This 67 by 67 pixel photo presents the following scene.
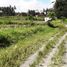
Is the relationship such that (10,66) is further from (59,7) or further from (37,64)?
(59,7)

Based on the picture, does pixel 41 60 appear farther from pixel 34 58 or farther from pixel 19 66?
pixel 19 66

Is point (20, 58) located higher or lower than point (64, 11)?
higher

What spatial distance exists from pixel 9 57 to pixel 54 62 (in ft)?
5.24

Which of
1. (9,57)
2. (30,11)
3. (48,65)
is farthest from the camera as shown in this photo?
(30,11)

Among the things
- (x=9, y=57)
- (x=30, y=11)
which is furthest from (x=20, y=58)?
(x=30, y=11)

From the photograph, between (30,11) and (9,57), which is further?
(30,11)

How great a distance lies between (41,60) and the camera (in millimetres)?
11336

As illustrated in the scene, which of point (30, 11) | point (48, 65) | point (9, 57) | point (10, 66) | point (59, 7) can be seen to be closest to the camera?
point (10, 66)

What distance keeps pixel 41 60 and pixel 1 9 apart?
14267 centimetres

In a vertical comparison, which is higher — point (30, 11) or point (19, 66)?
point (19, 66)

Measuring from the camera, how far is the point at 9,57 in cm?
1088

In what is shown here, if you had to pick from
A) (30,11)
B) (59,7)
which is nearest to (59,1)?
(59,7)

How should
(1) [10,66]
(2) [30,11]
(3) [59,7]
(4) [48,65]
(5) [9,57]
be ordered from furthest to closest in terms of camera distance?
(2) [30,11] < (3) [59,7] < (5) [9,57] < (4) [48,65] < (1) [10,66]

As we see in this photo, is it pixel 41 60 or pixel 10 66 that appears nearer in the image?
pixel 10 66
